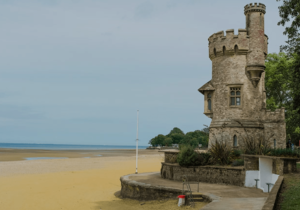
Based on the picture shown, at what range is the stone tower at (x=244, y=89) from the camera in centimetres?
2056

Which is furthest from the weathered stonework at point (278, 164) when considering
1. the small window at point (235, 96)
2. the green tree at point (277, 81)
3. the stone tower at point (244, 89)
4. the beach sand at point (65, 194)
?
the green tree at point (277, 81)

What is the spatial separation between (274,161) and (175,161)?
20.0ft

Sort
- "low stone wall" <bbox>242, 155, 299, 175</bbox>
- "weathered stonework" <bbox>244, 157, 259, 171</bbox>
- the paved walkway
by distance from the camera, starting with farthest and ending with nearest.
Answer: "weathered stonework" <bbox>244, 157, 259, 171</bbox> < "low stone wall" <bbox>242, 155, 299, 175</bbox> < the paved walkway

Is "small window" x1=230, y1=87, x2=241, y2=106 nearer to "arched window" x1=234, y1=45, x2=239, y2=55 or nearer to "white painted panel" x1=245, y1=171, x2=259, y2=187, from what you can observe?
Answer: "arched window" x1=234, y1=45, x2=239, y2=55

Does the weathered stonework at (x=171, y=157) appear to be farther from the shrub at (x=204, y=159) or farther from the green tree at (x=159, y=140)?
the green tree at (x=159, y=140)

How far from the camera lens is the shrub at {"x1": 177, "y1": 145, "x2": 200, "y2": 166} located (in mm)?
16406

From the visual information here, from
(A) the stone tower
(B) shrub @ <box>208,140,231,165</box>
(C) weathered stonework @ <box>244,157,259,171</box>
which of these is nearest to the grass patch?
(C) weathered stonework @ <box>244,157,259,171</box>

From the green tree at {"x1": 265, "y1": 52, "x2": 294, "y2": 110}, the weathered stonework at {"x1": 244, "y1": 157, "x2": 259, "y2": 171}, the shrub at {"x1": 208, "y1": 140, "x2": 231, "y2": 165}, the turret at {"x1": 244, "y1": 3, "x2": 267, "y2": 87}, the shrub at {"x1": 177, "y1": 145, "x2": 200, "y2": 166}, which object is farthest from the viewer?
the green tree at {"x1": 265, "y1": 52, "x2": 294, "y2": 110}

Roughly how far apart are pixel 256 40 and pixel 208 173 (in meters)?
9.96

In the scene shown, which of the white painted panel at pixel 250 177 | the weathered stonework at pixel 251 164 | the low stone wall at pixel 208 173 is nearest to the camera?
the white painted panel at pixel 250 177

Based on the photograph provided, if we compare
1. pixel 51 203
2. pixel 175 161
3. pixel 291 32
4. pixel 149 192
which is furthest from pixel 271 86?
pixel 51 203

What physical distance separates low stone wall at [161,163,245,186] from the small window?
6.54 metres

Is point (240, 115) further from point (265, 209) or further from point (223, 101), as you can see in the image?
point (265, 209)

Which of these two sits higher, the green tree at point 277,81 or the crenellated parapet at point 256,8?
the crenellated parapet at point 256,8
